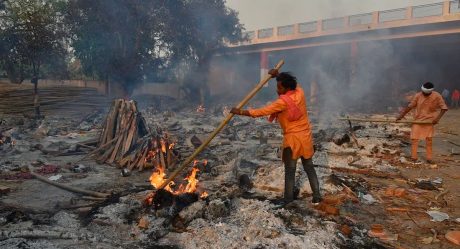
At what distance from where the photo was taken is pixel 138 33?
2009 centimetres

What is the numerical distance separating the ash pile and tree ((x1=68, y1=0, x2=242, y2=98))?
1285 centimetres

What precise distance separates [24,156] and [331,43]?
2195 centimetres

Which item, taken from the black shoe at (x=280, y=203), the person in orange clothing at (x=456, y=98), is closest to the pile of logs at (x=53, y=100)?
the black shoe at (x=280, y=203)

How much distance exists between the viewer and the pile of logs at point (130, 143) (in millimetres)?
7207

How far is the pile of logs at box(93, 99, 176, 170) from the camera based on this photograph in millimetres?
7207

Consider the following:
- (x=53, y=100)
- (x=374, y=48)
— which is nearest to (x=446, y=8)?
(x=374, y=48)

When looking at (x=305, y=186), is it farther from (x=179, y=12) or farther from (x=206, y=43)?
(x=206, y=43)

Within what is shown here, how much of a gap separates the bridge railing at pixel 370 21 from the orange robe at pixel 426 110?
1505 cm

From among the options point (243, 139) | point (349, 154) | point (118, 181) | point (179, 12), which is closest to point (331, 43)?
point (179, 12)

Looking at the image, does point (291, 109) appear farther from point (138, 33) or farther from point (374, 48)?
point (374, 48)

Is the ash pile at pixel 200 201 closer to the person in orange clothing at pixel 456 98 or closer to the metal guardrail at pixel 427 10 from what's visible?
the metal guardrail at pixel 427 10

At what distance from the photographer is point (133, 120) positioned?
7996 mm

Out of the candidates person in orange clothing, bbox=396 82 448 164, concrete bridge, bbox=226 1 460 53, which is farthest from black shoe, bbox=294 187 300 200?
concrete bridge, bbox=226 1 460 53

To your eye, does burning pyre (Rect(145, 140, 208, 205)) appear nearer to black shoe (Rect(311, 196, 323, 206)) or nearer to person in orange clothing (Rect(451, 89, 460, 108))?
black shoe (Rect(311, 196, 323, 206))
